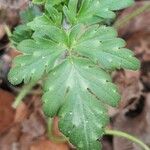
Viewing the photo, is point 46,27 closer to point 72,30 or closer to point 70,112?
point 72,30

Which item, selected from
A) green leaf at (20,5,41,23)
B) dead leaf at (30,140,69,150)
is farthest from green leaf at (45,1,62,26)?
dead leaf at (30,140,69,150)

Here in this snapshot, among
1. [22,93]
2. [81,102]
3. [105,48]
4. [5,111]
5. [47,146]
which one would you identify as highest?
[105,48]

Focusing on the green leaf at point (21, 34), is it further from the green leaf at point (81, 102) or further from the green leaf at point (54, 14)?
the green leaf at point (81, 102)

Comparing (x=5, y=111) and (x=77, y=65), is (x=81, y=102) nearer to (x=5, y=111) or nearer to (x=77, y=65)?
(x=77, y=65)

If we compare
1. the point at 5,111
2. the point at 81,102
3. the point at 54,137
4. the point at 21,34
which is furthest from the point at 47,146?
the point at 81,102

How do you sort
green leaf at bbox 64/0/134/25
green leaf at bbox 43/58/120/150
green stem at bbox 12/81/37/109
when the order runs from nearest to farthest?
green leaf at bbox 43/58/120/150 → green leaf at bbox 64/0/134/25 → green stem at bbox 12/81/37/109

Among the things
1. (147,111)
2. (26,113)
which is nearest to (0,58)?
(26,113)

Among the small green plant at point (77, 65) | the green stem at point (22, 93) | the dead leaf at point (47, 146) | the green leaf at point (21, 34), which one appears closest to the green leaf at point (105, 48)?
the small green plant at point (77, 65)

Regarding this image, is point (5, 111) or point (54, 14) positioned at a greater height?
point (54, 14)

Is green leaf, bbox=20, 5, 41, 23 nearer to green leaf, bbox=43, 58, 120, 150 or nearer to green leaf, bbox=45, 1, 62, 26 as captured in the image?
green leaf, bbox=45, 1, 62, 26
